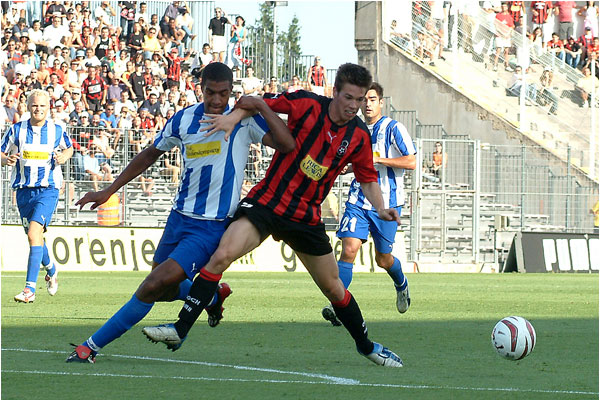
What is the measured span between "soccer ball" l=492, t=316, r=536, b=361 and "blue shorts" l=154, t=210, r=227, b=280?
2.15 m

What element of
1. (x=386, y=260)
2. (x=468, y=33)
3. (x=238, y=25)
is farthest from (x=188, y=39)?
(x=386, y=260)

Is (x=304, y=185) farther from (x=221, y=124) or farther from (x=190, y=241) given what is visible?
(x=190, y=241)

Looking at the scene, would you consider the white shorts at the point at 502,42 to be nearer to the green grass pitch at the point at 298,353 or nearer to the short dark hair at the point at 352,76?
the green grass pitch at the point at 298,353

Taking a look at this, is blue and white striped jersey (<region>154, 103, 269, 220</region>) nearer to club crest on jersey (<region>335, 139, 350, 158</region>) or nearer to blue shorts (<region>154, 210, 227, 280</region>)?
blue shorts (<region>154, 210, 227, 280</region>)

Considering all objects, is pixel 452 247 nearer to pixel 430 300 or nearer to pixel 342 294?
pixel 430 300

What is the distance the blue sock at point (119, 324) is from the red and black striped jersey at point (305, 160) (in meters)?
1.07

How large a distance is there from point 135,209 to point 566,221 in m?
10.0

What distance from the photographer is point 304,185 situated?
7.75 meters

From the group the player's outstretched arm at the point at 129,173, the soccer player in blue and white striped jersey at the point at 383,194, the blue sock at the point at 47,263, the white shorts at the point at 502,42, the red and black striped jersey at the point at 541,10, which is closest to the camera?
the player's outstretched arm at the point at 129,173

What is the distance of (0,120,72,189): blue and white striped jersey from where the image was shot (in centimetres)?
1338

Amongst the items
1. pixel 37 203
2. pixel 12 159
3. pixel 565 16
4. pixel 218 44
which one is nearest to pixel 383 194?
pixel 37 203

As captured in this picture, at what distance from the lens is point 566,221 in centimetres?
2648

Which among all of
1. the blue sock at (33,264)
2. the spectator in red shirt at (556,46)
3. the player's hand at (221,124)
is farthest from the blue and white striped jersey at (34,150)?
the spectator in red shirt at (556,46)

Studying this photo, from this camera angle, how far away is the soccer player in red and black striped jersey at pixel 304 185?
7598 millimetres
